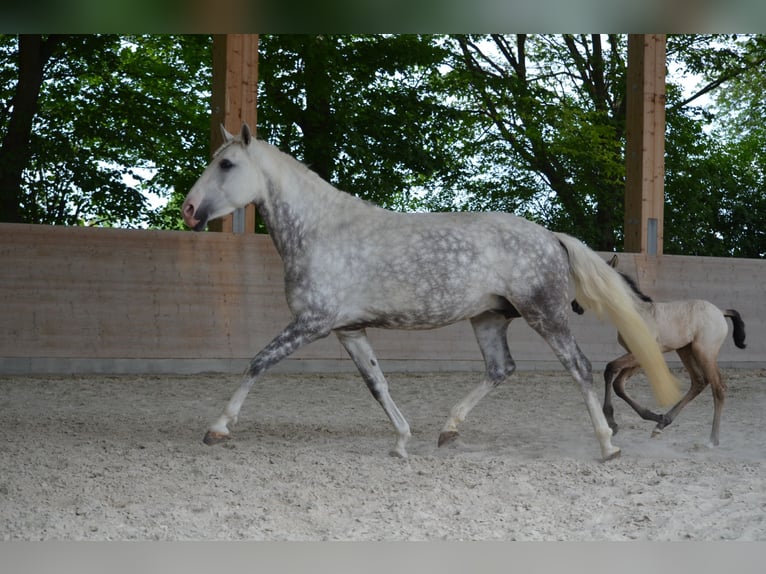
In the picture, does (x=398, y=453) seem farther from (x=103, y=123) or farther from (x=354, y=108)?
(x=103, y=123)

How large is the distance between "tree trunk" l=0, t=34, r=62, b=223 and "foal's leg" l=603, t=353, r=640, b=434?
9.66m

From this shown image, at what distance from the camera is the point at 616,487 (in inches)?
176

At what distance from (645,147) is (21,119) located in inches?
349

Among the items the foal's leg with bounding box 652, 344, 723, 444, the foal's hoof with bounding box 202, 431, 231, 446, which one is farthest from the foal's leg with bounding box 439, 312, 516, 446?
the foal's hoof with bounding box 202, 431, 231, 446

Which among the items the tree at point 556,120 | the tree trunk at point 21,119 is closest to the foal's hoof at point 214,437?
the tree trunk at point 21,119

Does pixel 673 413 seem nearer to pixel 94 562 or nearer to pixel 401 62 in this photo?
pixel 94 562

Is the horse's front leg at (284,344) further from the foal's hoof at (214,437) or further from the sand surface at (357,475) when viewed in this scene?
the sand surface at (357,475)

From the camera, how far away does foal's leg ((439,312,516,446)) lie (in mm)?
5609

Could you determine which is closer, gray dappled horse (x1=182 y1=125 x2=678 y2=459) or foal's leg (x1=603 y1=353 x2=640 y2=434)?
gray dappled horse (x1=182 y1=125 x2=678 y2=459)

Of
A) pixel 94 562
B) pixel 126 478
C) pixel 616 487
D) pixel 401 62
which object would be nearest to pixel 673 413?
pixel 616 487

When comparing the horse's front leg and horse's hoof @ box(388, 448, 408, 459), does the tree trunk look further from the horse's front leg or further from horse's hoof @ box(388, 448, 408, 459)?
horse's hoof @ box(388, 448, 408, 459)

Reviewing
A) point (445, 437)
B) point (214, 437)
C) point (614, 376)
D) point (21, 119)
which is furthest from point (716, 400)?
point (21, 119)

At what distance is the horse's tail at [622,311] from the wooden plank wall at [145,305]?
15.8 feet

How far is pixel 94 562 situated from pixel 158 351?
7847 millimetres
